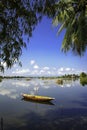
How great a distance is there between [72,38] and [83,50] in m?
1.20

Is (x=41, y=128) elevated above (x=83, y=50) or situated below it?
below

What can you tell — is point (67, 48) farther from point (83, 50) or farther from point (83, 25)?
point (83, 25)

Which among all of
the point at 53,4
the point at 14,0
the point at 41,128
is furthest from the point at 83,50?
the point at 14,0

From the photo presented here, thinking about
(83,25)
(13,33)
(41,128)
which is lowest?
(41,128)

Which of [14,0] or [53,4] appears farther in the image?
[53,4]

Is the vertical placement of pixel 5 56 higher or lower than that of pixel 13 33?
lower

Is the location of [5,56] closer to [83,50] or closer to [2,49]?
[2,49]

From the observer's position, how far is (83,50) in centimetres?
1788

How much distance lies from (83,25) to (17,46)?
8.11 meters

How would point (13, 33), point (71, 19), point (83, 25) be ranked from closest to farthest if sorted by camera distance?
point (13, 33) → point (83, 25) → point (71, 19)

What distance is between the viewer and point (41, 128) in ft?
63.0

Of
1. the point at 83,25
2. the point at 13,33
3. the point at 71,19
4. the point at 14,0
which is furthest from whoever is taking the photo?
the point at 71,19

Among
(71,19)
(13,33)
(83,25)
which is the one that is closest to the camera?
(13,33)

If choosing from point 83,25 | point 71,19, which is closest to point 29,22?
point 83,25
